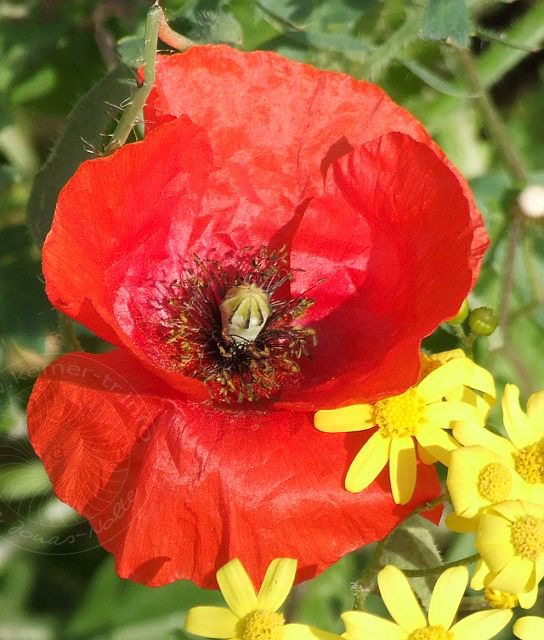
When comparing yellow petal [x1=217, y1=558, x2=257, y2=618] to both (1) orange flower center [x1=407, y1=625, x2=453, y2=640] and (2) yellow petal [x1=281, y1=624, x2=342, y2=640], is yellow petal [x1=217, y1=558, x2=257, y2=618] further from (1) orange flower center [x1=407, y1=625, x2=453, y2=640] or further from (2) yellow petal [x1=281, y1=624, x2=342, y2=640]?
(1) orange flower center [x1=407, y1=625, x2=453, y2=640]

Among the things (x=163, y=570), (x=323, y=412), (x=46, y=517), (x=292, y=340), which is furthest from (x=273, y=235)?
(x=46, y=517)

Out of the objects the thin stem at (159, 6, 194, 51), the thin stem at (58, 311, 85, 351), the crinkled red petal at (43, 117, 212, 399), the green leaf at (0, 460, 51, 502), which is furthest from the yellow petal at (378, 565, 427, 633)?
the green leaf at (0, 460, 51, 502)

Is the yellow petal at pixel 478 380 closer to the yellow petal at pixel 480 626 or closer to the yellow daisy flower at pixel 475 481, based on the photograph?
the yellow daisy flower at pixel 475 481

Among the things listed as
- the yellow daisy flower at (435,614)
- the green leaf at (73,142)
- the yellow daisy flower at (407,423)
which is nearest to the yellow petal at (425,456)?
the yellow daisy flower at (407,423)

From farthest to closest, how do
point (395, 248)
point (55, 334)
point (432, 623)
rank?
point (55, 334), point (395, 248), point (432, 623)

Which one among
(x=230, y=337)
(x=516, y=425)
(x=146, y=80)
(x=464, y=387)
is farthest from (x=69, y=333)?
(x=516, y=425)

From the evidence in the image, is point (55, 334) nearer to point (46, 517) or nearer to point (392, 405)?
point (46, 517)

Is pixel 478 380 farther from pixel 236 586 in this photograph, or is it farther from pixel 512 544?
pixel 236 586

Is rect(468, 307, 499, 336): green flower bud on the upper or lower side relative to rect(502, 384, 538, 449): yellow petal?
upper
